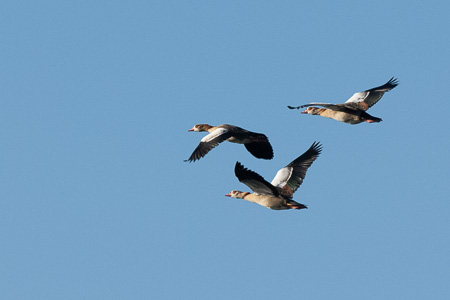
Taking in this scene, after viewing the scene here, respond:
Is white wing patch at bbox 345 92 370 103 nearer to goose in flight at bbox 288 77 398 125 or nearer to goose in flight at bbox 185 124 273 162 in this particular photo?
goose in flight at bbox 288 77 398 125

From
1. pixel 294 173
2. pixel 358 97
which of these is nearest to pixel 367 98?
pixel 358 97

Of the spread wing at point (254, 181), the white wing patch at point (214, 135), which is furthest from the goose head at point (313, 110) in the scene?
the spread wing at point (254, 181)

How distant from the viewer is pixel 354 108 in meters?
30.5

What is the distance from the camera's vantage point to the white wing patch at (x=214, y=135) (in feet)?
92.8

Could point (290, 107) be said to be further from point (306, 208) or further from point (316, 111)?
point (306, 208)

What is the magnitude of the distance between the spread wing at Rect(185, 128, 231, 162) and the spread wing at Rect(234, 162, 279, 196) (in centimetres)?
216

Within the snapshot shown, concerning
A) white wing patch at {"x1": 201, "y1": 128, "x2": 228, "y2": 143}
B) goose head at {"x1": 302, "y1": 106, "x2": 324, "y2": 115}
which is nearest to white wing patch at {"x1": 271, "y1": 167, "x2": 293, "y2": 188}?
white wing patch at {"x1": 201, "y1": 128, "x2": 228, "y2": 143}

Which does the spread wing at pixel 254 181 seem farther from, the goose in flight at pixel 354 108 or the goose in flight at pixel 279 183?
the goose in flight at pixel 354 108

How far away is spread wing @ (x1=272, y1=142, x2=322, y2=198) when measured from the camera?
93.5 ft

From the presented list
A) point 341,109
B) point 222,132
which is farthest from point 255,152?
point 341,109

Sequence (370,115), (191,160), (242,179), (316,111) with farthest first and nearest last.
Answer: (316,111)
(370,115)
(191,160)
(242,179)

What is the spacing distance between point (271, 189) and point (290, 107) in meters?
4.65

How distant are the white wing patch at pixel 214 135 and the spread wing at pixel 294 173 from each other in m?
2.35

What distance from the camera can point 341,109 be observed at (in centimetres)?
3033
